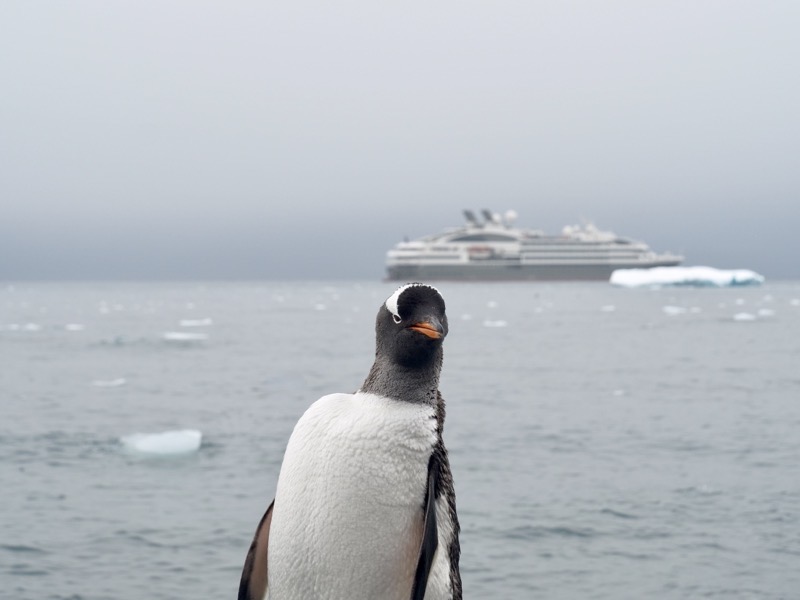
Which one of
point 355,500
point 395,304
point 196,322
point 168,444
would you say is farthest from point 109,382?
point 196,322

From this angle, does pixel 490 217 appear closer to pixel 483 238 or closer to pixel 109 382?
pixel 483 238

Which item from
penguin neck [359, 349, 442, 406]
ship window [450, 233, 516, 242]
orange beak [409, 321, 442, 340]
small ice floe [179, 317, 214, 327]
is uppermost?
ship window [450, 233, 516, 242]

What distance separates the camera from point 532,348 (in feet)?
82.2

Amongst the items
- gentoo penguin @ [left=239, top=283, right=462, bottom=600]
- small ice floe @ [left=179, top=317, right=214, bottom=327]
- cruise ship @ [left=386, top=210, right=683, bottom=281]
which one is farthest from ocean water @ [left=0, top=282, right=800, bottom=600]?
cruise ship @ [left=386, top=210, right=683, bottom=281]

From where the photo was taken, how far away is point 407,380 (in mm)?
2125

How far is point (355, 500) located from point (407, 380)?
0.30 metres

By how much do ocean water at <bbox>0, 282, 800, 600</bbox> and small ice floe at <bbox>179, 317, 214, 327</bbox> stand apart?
15093 millimetres

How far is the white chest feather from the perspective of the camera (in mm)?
2152

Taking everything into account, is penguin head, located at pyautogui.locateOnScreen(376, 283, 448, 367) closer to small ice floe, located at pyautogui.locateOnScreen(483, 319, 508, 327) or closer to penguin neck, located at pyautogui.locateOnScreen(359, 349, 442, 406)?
penguin neck, located at pyautogui.locateOnScreen(359, 349, 442, 406)

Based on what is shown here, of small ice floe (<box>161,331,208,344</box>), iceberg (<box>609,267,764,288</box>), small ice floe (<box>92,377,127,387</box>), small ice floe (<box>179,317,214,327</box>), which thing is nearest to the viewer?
small ice floe (<box>92,377,127,387</box>)

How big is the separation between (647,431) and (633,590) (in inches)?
233

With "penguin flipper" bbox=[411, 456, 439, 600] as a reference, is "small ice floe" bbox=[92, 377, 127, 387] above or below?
below

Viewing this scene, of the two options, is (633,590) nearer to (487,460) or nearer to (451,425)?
(487,460)

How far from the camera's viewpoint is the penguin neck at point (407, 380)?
2125 mm
